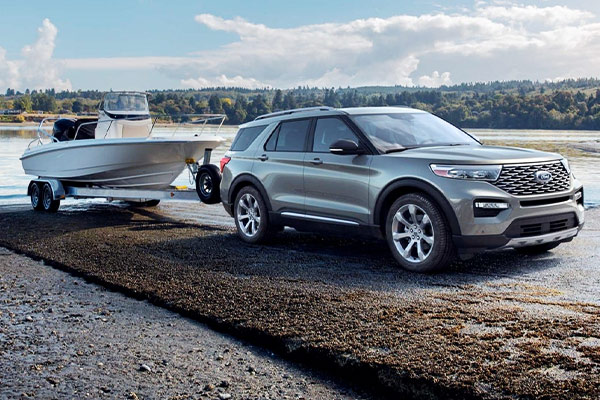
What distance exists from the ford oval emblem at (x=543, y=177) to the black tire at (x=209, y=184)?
617 centimetres

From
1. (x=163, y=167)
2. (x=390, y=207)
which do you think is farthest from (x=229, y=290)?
(x=163, y=167)

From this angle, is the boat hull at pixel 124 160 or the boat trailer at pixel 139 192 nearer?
the boat trailer at pixel 139 192

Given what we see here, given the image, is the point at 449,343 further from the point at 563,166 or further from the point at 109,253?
the point at 109,253

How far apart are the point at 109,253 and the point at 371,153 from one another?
3.78 metres

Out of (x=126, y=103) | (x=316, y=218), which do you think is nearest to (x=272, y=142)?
(x=316, y=218)

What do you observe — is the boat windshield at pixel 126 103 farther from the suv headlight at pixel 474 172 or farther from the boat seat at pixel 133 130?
the suv headlight at pixel 474 172

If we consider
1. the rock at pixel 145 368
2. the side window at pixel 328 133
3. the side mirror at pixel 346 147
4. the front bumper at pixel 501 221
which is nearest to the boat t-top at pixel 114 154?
the side window at pixel 328 133

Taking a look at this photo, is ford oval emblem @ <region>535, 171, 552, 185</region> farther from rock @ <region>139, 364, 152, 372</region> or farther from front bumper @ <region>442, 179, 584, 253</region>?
rock @ <region>139, 364, 152, 372</region>

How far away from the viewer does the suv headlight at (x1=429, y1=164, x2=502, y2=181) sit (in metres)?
7.64

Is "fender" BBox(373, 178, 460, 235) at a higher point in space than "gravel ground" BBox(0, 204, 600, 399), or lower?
higher

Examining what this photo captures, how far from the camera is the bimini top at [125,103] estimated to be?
56.0ft

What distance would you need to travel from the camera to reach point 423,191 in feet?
25.9

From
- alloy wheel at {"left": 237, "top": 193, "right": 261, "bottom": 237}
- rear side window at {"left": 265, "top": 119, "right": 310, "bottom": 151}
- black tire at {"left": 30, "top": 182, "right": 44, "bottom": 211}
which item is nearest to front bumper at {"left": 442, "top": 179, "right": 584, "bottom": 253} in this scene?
rear side window at {"left": 265, "top": 119, "right": 310, "bottom": 151}

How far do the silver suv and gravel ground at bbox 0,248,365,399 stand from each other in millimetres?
2867
